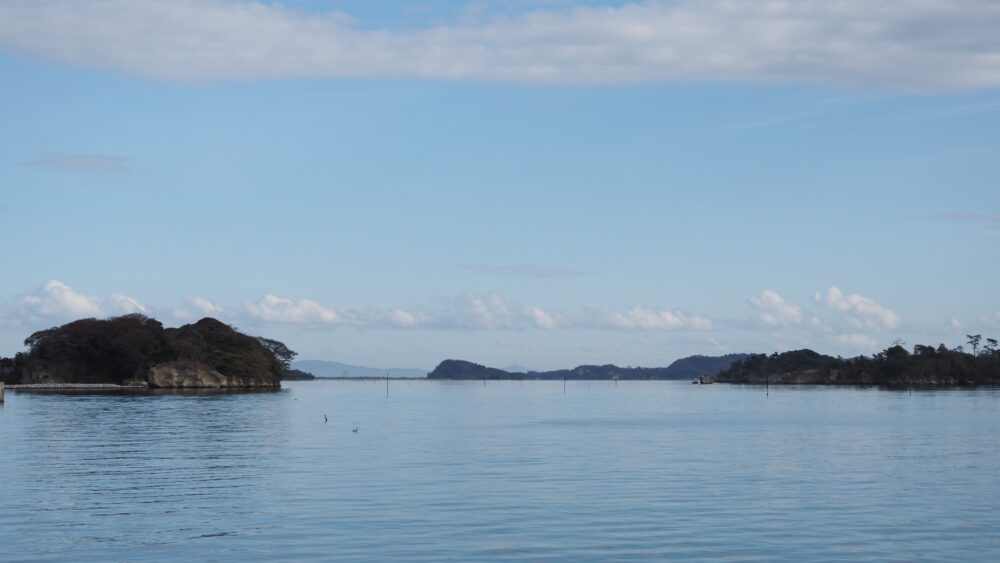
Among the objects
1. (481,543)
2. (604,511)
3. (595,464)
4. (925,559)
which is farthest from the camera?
(595,464)

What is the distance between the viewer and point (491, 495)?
41531 millimetres

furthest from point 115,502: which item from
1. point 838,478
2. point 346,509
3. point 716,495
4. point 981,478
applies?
point 981,478

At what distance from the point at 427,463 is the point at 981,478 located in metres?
26.8

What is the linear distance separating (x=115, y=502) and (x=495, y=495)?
14.4m

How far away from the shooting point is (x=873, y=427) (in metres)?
89.6

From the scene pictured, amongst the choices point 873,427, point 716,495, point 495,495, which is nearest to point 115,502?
point 495,495

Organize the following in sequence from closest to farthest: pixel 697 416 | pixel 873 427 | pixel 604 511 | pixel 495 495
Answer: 1. pixel 604 511
2. pixel 495 495
3. pixel 873 427
4. pixel 697 416

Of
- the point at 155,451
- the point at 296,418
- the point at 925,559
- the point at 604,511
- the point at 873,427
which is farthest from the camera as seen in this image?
the point at 296,418

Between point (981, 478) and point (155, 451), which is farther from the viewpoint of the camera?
point (155, 451)

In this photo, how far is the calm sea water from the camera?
3083 cm

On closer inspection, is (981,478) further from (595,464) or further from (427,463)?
(427,463)

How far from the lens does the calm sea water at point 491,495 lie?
101ft

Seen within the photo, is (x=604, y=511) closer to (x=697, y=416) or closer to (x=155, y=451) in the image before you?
(x=155, y=451)

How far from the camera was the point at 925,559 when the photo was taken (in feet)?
96.2
